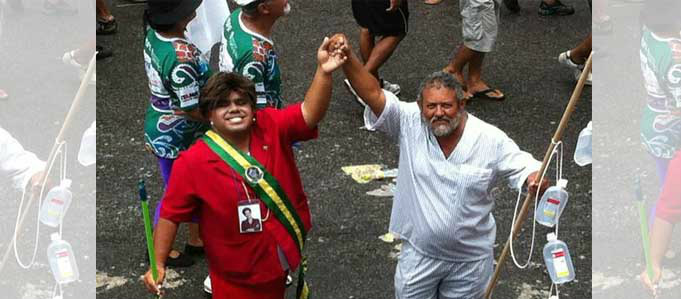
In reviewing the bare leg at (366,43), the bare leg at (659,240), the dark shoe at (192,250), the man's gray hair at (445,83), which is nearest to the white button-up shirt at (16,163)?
the dark shoe at (192,250)

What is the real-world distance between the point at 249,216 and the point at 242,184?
0.44 feet

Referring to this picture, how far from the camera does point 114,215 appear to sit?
256 inches

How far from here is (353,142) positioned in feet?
24.3

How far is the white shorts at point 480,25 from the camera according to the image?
25.4 ft

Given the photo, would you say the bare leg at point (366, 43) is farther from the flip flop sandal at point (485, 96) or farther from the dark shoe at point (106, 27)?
the dark shoe at point (106, 27)

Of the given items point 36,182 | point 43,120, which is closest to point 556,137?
point 36,182

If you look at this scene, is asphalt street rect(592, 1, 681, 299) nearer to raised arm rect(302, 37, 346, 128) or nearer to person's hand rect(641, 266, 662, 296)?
person's hand rect(641, 266, 662, 296)

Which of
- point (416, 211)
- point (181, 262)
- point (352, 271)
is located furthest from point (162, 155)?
point (416, 211)

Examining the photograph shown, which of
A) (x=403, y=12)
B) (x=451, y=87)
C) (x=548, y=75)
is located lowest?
(x=548, y=75)

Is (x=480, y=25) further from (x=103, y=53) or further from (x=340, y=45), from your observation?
(x=340, y=45)

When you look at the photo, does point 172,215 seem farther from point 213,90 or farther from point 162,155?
point 162,155

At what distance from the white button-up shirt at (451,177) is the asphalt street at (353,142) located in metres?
1.13

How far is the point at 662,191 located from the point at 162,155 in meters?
2.49

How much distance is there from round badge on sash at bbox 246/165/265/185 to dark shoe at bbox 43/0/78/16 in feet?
19.1
